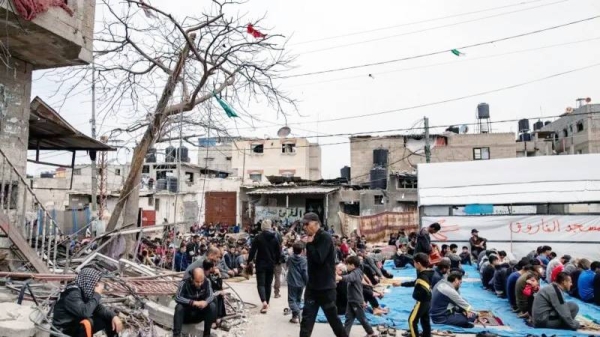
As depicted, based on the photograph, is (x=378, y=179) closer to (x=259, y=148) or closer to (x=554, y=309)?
(x=259, y=148)

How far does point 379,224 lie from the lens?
28734 millimetres

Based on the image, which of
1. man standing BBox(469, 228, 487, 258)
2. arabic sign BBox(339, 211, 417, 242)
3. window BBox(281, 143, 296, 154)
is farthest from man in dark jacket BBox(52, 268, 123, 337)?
window BBox(281, 143, 296, 154)

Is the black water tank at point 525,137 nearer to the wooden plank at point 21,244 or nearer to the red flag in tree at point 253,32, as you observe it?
the red flag in tree at point 253,32

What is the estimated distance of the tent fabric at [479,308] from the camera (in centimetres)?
730

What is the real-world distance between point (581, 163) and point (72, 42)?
18812mm

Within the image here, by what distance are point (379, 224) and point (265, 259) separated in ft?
68.6

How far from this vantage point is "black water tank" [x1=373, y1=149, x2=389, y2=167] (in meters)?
40.9

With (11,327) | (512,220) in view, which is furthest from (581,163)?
(11,327)

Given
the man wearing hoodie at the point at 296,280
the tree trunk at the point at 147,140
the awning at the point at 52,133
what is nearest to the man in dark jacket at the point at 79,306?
the man wearing hoodie at the point at 296,280

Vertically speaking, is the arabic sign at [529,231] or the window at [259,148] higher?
the window at [259,148]

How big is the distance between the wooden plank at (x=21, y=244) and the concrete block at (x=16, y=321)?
123 centimetres

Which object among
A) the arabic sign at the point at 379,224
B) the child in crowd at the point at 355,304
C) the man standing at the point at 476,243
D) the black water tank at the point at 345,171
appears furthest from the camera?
the black water tank at the point at 345,171

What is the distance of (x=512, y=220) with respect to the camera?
56.9 ft

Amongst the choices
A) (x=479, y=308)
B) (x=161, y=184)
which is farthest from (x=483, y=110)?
(x=479, y=308)
